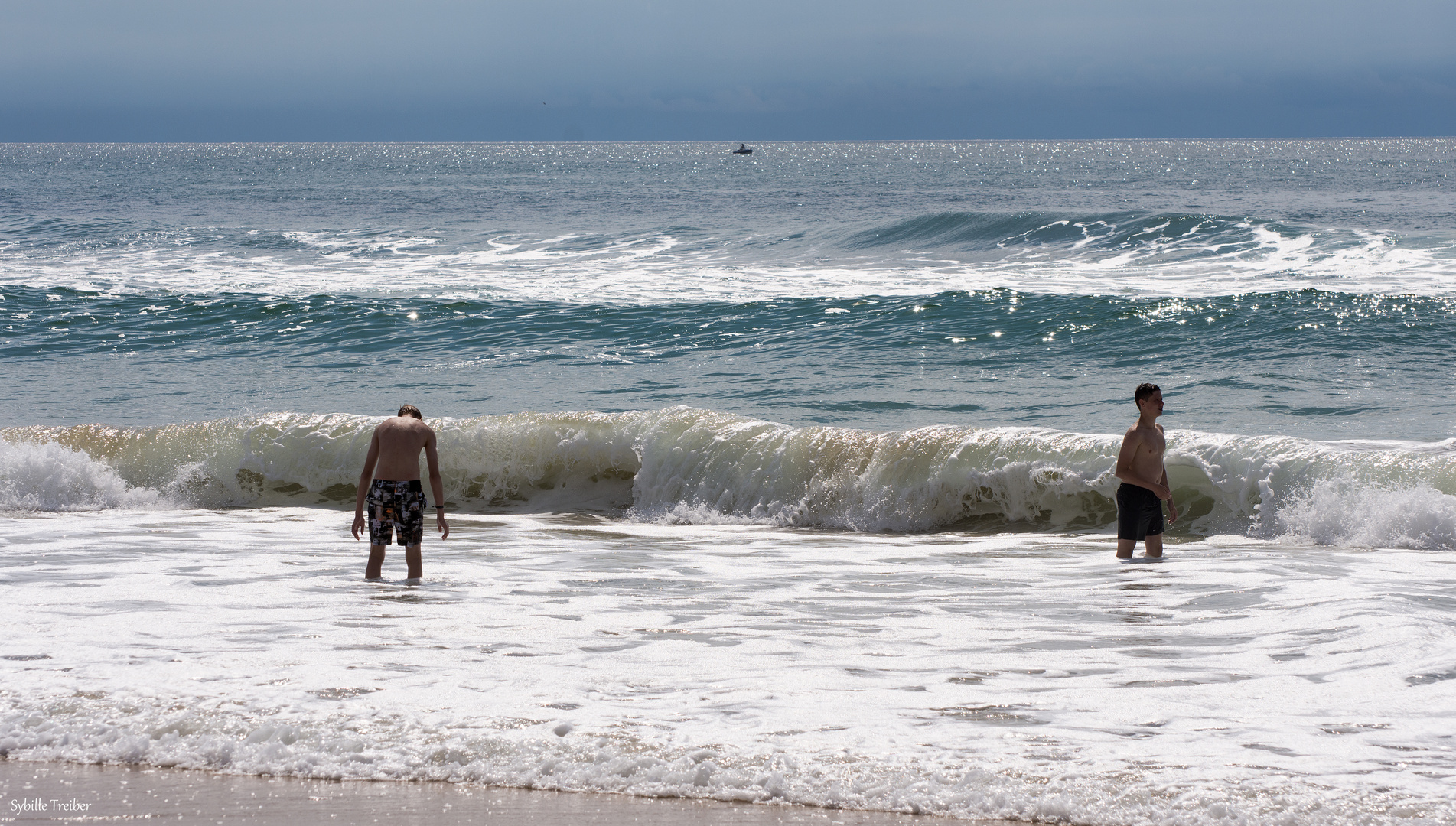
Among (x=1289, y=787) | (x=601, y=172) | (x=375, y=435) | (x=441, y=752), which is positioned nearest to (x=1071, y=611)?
(x=1289, y=787)

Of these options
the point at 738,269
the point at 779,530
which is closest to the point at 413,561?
the point at 779,530

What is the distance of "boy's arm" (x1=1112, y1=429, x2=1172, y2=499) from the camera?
7.95 meters

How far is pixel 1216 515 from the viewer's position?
32.6ft

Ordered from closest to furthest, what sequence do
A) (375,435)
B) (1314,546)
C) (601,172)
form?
(375,435), (1314,546), (601,172)

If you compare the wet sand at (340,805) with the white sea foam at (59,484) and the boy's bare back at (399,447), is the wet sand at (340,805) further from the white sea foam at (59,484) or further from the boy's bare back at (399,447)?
the white sea foam at (59,484)

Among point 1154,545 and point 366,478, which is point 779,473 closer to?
point 1154,545

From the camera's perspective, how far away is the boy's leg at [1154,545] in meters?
8.43

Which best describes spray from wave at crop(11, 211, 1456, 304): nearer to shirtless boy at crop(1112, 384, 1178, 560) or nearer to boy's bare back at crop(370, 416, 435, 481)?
shirtless boy at crop(1112, 384, 1178, 560)

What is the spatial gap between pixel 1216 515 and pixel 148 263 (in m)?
28.6

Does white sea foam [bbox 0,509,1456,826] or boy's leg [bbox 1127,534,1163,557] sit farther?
boy's leg [bbox 1127,534,1163,557]

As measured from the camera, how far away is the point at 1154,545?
27.7ft

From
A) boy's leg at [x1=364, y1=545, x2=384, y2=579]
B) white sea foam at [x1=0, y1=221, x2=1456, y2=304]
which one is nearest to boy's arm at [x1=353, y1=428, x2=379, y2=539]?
boy's leg at [x1=364, y1=545, x2=384, y2=579]

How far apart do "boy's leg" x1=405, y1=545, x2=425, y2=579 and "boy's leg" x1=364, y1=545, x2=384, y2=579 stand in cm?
19

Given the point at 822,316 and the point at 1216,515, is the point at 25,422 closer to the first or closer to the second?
the point at 822,316
